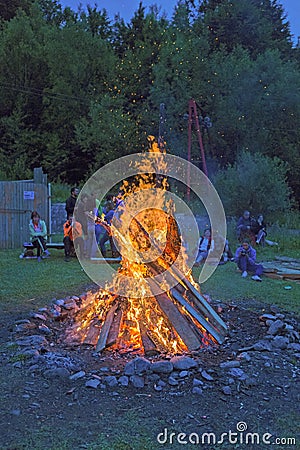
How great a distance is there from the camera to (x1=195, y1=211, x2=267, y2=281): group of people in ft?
30.3

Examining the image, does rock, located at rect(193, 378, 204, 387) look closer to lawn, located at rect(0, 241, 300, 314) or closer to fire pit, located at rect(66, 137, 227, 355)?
fire pit, located at rect(66, 137, 227, 355)

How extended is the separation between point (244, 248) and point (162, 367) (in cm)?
588

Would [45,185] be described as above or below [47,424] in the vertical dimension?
above

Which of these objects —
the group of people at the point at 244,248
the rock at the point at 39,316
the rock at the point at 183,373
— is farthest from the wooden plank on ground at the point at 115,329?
the group of people at the point at 244,248

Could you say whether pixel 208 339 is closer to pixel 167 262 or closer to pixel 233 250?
pixel 167 262

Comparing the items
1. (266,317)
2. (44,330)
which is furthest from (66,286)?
(266,317)

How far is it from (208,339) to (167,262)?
1.04 m

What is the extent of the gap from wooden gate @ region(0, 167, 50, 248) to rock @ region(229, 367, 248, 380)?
33.4ft

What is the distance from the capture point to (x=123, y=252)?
227 inches

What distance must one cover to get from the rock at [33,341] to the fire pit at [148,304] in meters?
0.28

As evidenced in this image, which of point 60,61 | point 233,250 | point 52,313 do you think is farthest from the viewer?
point 60,61

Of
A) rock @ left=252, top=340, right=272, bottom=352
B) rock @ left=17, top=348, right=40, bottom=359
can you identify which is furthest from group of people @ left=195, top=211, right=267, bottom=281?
rock @ left=17, top=348, right=40, bottom=359

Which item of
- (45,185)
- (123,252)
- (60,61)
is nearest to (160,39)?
(60,61)

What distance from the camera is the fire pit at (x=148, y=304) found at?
4.58 metres
